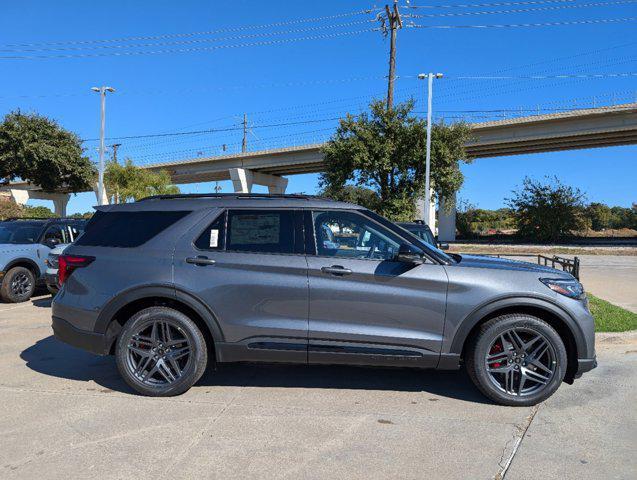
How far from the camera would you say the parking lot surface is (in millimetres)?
3158

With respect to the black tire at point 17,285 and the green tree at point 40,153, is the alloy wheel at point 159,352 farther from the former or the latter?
the green tree at point 40,153

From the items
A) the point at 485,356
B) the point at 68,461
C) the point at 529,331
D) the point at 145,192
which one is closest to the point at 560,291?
the point at 529,331

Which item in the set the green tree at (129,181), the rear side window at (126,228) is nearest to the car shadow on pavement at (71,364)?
the rear side window at (126,228)

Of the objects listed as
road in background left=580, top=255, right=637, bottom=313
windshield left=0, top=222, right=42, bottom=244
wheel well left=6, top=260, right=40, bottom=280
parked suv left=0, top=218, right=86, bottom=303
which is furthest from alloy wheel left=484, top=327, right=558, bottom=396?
windshield left=0, top=222, right=42, bottom=244

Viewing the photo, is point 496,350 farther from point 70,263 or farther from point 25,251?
point 25,251

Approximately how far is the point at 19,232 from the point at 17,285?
1.11 m

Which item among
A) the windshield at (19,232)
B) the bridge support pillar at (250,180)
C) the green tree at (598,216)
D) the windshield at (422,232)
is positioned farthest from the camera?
the bridge support pillar at (250,180)

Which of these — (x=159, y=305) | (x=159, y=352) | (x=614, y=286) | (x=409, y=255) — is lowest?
(x=614, y=286)

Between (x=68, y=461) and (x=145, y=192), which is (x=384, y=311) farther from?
(x=145, y=192)

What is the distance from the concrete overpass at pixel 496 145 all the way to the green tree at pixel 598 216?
18.6 ft

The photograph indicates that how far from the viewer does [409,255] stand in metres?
4.02

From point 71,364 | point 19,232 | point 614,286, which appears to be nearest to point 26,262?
point 19,232

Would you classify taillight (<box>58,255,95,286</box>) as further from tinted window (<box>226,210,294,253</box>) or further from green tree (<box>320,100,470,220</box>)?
green tree (<box>320,100,470,220</box>)

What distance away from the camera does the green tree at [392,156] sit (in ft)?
81.2
